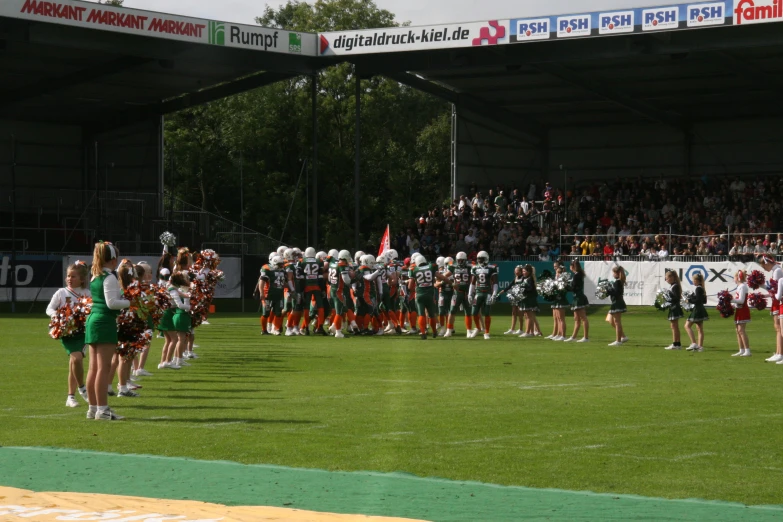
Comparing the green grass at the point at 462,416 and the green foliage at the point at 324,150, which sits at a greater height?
the green foliage at the point at 324,150

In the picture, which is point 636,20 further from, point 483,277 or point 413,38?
point 483,277

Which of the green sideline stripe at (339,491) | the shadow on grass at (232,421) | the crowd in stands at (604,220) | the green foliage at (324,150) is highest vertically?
the green foliage at (324,150)

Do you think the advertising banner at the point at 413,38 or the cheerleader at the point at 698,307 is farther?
the advertising banner at the point at 413,38

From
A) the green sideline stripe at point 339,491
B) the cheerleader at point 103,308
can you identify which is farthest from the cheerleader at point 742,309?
the green sideline stripe at point 339,491

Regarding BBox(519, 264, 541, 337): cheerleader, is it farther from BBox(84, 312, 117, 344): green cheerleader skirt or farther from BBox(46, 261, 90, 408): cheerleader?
BBox(84, 312, 117, 344): green cheerleader skirt

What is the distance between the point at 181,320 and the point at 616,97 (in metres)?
33.3

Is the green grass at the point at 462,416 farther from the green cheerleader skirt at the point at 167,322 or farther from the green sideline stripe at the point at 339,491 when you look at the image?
the green cheerleader skirt at the point at 167,322

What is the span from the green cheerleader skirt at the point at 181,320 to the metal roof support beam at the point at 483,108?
28394 millimetres

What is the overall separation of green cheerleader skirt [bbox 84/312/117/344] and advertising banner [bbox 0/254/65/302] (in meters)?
31.4

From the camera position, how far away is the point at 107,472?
31.2 feet

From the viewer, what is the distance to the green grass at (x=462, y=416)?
987 centimetres

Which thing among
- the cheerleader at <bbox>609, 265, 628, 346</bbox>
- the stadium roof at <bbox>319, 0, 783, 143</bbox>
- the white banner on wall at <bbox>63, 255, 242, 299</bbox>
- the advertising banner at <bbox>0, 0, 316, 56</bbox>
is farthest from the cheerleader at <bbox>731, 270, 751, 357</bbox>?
the white banner on wall at <bbox>63, 255, 242, 299</bbox>

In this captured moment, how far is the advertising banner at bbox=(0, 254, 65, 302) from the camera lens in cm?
4256

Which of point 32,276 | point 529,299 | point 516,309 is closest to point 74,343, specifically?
point 529,299
